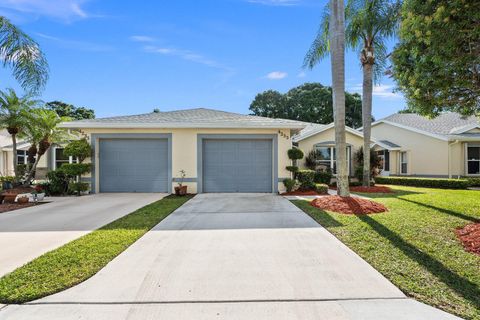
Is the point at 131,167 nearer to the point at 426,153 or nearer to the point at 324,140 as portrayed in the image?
the point at 324,140

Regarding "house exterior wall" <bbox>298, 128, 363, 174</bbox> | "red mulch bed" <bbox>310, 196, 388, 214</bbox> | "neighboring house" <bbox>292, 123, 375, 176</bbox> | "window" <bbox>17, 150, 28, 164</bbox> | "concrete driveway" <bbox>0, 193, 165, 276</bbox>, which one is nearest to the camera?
"concrete driveway" <bbox>0, 193, 165, 276</bbox>

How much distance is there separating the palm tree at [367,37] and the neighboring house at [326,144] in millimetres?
3580

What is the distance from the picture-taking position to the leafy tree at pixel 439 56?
478 cm

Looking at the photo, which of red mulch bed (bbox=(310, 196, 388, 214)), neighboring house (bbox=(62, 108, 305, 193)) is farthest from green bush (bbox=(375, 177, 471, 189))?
red mulch bed (bbox=(310, 196, 388, 214))

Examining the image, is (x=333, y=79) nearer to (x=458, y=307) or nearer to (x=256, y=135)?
(x=256, y=135)

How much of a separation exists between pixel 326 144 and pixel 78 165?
13795 mm

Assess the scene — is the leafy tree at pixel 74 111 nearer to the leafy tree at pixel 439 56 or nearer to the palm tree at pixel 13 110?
the palm tree at pixel 13 110

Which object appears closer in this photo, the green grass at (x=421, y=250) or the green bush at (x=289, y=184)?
the green grass at (x=421, y=250)

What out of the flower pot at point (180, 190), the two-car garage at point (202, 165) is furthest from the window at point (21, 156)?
the flower pot at point (180, 190)

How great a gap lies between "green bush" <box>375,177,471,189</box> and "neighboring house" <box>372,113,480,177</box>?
11.5ft

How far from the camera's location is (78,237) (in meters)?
5.62

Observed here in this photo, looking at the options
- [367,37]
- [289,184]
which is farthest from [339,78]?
[367,37]

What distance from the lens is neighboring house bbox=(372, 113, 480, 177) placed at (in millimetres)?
18562

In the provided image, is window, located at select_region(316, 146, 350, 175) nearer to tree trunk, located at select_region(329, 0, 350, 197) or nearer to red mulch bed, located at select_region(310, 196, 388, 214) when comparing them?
tree trunk, located at select_region(329, 0, 350, 197)
